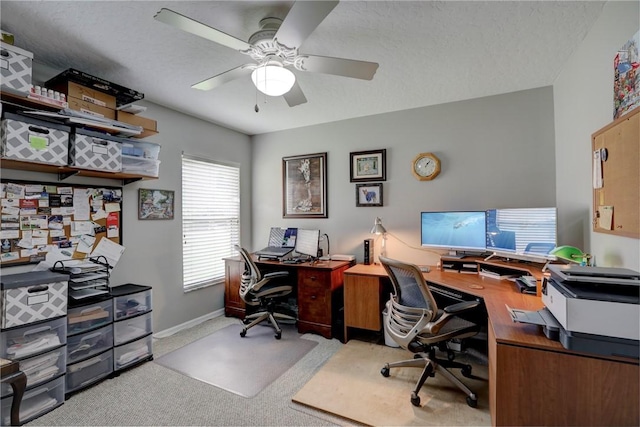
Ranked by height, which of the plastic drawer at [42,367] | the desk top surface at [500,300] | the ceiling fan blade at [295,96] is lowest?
the plastic drawer at [42,367]

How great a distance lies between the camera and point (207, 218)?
3.66 metres

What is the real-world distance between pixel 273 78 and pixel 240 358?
7.58 ft

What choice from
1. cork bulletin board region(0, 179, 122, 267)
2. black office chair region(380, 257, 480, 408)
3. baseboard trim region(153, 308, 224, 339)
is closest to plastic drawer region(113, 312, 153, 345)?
baseboard trim region(153, 308, 224, 339)

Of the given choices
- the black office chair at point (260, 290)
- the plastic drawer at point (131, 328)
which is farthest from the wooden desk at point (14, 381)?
the black office chair at point (260, 290)

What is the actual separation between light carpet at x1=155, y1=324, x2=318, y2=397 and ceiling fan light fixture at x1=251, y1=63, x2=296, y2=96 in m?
2.09

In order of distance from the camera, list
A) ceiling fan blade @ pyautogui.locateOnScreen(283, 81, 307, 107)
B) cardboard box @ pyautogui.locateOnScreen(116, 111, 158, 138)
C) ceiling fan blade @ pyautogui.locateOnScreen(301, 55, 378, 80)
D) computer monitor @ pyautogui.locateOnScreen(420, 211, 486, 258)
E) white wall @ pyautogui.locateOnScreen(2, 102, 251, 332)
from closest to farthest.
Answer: ceiling fan blade @ pyautogui.locateOnScreen(301, 55, 378, 80)
ceiling fan blade @ pyautogui.locateOnScreen(283, 81, 307, 107)
cardboard box @ pyautogui.locateOnScreen(116, 111, 158, 138)
computer monitor @ pyautogui.locateOnScreen(420, 211, 486, 258)
white wall @ pyautogui.locateOnScreen(2, 102, 251, 332)

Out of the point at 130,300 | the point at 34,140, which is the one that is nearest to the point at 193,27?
the point at 34,140

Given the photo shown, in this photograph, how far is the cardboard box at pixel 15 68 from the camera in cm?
172

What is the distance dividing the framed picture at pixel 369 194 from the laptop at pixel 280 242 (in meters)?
0.89

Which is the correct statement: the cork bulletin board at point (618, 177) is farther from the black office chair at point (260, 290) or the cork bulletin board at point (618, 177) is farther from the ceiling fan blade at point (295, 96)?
the black office chair at point (260, 290)

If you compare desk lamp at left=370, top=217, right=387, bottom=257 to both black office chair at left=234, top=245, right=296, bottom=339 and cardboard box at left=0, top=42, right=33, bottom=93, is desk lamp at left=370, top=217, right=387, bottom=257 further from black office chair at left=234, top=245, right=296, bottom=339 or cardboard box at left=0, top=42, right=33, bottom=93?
cardboard box at left=0, top=42, right=33, bottom=93

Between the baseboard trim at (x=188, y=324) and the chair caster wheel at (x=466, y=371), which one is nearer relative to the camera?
the chair caster wheel at (x=466, y=371)

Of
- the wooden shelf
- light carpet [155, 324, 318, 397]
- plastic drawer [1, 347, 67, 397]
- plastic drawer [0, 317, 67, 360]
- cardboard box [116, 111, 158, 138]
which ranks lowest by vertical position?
light carpet [155, 324, 318, 397]

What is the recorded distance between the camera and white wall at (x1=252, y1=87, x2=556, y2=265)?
2719 millimetres
